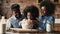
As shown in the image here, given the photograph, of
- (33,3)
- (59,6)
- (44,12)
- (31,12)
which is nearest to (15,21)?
(31,12)

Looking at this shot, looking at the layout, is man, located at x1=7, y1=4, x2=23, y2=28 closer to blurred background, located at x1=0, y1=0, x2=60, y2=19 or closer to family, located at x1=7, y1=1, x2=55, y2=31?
family, located at x1=7, y1=1, x2=55, y2=31

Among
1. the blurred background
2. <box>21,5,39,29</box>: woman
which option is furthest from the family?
the blurred background

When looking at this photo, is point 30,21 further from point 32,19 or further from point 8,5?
point 8,5

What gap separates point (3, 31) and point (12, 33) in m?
0.11

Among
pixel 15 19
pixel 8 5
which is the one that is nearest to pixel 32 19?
pixel 15 19

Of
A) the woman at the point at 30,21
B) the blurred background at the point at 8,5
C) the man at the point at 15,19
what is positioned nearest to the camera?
the woman at the point at 30,21

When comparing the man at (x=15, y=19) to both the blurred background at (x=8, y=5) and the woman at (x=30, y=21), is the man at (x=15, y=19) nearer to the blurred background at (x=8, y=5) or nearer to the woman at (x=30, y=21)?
the woman at (x=30, y=21)

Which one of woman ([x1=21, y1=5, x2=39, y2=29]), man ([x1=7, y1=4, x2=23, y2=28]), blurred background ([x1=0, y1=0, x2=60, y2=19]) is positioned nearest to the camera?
woman ([x1=21, y1=5, x2=39, y2=29])

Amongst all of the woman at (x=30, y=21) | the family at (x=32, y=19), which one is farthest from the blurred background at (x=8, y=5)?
the woman at (x=30, y=21)

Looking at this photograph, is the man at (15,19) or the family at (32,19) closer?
the family at (32,19)

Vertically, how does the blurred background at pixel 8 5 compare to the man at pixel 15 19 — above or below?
above

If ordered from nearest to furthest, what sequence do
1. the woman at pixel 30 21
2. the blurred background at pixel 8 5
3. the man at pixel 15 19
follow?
the woman at pixel 30 21
the man at pixel 15 19
the blurred background at pixel 8 5

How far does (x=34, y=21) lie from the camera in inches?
86.7

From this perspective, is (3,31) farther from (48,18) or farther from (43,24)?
(48,18)
